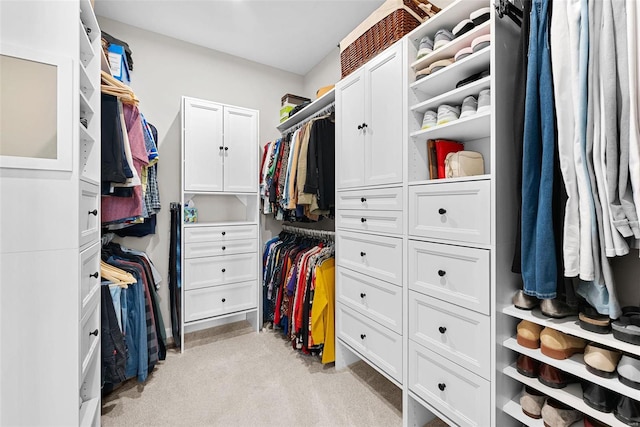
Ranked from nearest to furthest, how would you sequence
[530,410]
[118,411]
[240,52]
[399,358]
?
[530,410], [399,358], [118,411], [240,52]

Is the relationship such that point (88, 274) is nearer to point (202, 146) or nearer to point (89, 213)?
point (89, 213)

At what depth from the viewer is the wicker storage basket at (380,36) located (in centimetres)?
160

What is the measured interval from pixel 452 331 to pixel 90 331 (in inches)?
66.4

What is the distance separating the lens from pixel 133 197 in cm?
186

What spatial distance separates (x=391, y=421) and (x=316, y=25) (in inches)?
114

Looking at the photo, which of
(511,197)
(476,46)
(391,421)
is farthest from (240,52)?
(391,421)

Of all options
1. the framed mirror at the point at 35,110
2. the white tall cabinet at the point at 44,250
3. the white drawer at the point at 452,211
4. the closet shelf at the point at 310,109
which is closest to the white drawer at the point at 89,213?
the white tall cabinet at the point at 44,250

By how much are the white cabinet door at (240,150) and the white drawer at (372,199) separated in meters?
1.04

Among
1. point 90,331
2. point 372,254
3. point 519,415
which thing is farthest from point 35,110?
point 519,415

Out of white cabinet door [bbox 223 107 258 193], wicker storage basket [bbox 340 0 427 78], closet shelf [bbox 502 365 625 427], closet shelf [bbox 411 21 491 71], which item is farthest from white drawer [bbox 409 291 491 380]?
white cabinet door [bbox 223 107 258 193]

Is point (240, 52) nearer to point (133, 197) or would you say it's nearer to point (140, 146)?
point (140, 146)

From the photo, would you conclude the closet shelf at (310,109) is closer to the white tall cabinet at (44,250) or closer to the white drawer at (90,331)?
the white tall cabinet at (44,250)

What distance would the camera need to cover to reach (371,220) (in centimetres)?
175

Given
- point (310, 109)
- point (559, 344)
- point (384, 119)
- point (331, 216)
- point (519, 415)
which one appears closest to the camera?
point (559, 344)
